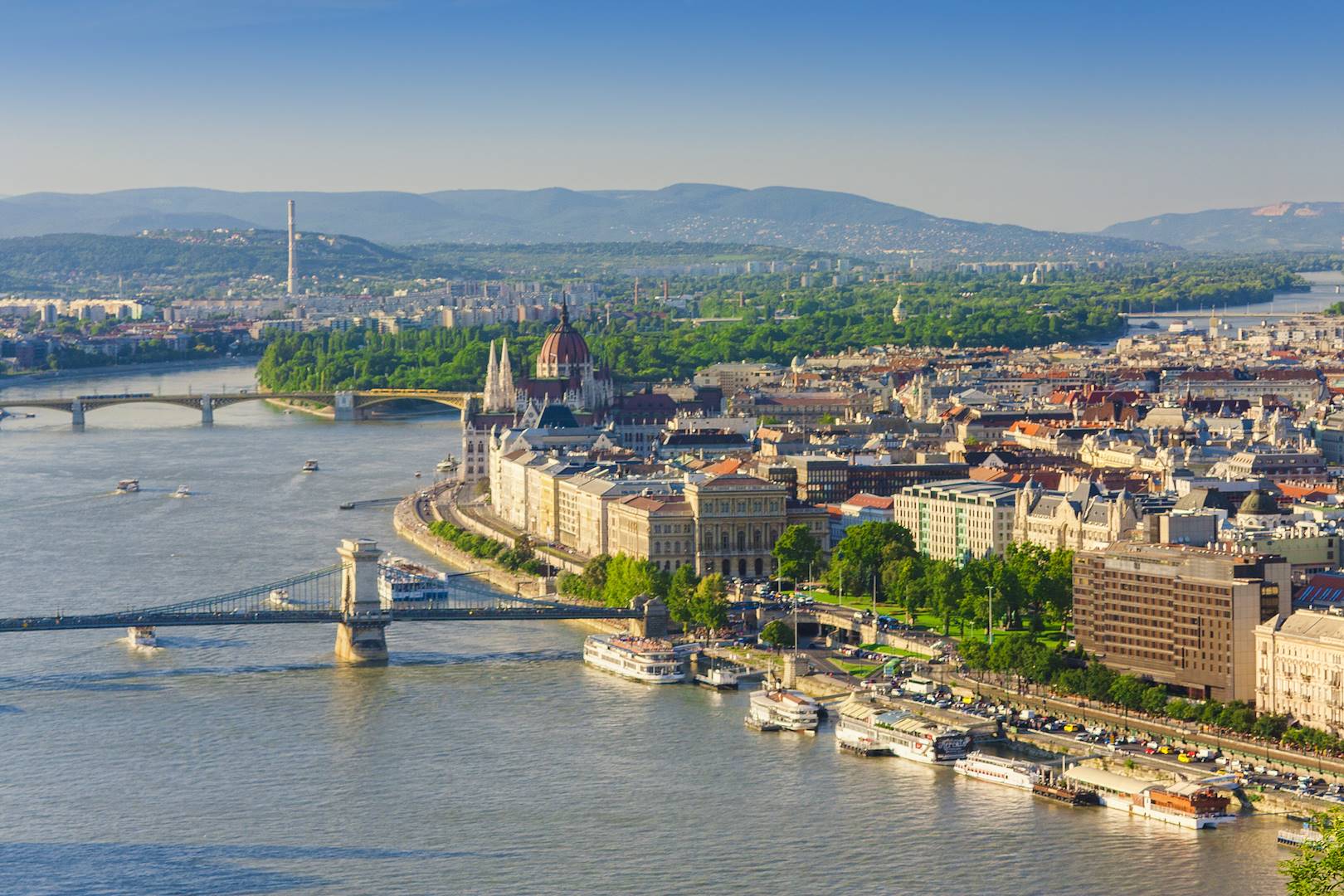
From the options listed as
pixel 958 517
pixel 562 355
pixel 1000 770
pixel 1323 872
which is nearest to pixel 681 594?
pixel 958 517

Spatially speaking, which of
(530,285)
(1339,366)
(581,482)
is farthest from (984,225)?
(581,482)

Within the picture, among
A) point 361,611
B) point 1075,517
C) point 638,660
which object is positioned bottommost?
point 638,660

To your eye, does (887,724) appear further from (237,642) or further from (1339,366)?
(1339,366)

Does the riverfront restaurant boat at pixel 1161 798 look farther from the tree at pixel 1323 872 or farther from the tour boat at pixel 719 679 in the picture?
the tour boat at pixel 719 679

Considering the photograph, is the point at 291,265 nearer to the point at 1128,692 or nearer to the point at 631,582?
the point at 631,582

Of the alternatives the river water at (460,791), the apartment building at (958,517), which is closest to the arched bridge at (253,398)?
the apartment building at (958,517)

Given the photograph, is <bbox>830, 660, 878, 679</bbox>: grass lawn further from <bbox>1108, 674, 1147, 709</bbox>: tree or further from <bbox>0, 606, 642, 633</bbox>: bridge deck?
<bbox>1108, 674, 1147, 709</bbox>: tree
